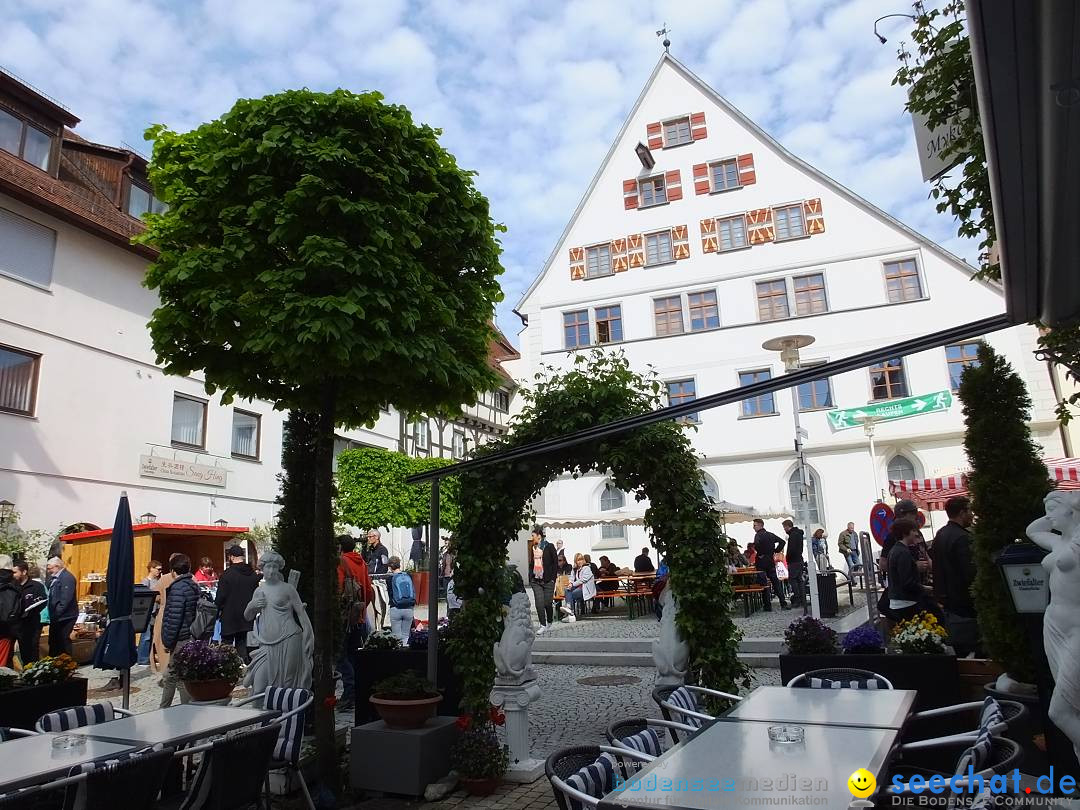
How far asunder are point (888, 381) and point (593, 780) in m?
25.4

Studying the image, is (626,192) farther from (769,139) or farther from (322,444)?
(322,444)

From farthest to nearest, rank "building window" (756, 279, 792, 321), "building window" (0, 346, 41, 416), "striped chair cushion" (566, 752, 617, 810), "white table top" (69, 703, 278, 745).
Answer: "building window" (756, 279, 792, 321) < "building window" (0, 346, 41, 416) < "white table top" (69, 703, 278, 745) < "striped chair cushion" (566, 752, 617, 810)

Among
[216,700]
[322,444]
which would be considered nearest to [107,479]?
[216,700]

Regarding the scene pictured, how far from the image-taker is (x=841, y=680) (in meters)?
5.78

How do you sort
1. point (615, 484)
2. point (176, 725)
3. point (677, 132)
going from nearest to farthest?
point (176, 725)
point (615, 484)
point (677, 132)

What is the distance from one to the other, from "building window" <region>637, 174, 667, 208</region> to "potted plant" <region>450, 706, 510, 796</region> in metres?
26.2

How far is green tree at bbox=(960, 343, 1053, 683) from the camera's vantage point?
580 cm

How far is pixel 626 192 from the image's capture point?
30219mm

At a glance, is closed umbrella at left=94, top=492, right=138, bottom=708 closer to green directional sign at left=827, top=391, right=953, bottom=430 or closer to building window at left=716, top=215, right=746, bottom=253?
green directional sign at left=827, top=391, right=953, bottom=430

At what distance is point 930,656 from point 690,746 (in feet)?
10.5

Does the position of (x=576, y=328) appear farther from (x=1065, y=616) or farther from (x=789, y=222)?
Answer: (x=1065, y=616)

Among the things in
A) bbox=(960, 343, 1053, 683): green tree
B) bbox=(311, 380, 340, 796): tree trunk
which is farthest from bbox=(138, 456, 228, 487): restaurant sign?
bbox=(960, 343, 1053, 683): green tree

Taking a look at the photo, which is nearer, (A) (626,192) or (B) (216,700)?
(B) (216,700)

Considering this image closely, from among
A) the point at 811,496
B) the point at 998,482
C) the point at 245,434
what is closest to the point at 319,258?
the point at 998,482
